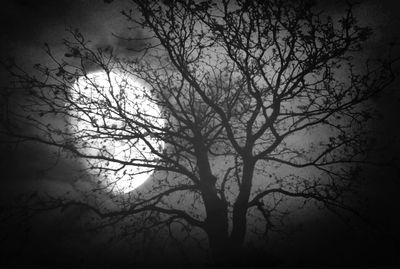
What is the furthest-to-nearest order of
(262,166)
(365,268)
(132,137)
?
(262,166)
(132,137)
(365,268)

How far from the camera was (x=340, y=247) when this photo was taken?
6016mm

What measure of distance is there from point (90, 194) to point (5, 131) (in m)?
2.17

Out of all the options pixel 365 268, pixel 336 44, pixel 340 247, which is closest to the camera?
pixel 365 268

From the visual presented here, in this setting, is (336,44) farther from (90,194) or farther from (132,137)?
(90,194)

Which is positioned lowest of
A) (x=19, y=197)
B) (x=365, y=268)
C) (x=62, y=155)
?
(x=365, y=268)

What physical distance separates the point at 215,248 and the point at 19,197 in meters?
4.02

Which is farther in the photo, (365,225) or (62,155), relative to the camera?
(62,155)

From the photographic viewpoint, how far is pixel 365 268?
15.4ft

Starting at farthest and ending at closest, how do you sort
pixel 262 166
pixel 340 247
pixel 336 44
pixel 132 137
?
pixel 262 166
pixel 132 137
pixel 340 247
pixel 336 44

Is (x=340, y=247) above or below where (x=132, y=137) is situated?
below

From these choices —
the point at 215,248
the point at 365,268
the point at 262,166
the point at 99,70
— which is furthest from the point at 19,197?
the point at 365,268

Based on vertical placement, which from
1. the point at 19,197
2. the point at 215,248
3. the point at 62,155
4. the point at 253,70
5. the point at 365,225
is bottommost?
the point at 215,248

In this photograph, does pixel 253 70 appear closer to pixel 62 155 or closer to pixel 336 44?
pixel 336 44

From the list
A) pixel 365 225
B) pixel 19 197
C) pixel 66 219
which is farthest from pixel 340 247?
pixel 19 197
